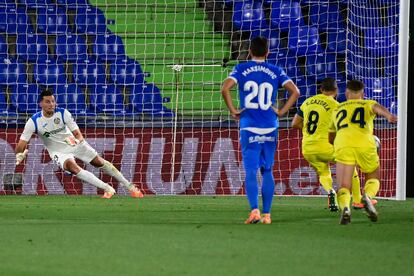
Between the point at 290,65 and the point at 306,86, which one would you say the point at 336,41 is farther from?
the point at 306,86

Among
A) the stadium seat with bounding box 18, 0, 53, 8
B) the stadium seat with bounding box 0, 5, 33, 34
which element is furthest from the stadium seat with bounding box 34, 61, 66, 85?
the stadium seat with bounding box 18, 0, 53, 8

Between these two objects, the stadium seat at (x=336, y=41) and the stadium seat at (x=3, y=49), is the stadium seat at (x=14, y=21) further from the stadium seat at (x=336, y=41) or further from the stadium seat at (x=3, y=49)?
the stadium seat at (x=336, y=41)

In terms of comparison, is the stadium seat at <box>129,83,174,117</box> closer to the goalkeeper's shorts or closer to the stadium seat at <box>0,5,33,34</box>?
the stadium seat at <box>0,5,33,34</box>

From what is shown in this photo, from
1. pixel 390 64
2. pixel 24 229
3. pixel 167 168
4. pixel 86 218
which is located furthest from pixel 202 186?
pixel 24 229

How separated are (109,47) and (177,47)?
50.2 inches

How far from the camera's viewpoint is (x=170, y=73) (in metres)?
19.5

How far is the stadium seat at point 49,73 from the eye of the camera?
1945 centimetres

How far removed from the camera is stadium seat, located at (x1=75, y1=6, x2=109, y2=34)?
20.0 m

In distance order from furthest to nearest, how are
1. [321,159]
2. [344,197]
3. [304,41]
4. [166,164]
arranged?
[304,41], [166,164], [321,159], [344,197]

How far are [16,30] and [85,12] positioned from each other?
135 cm

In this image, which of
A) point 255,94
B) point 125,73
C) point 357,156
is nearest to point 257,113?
point 255,94

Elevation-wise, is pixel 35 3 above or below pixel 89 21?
above

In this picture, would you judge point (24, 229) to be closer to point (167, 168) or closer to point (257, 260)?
point (257, 260)

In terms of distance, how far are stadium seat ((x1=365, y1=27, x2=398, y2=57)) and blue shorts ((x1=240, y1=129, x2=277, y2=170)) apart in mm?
7810
